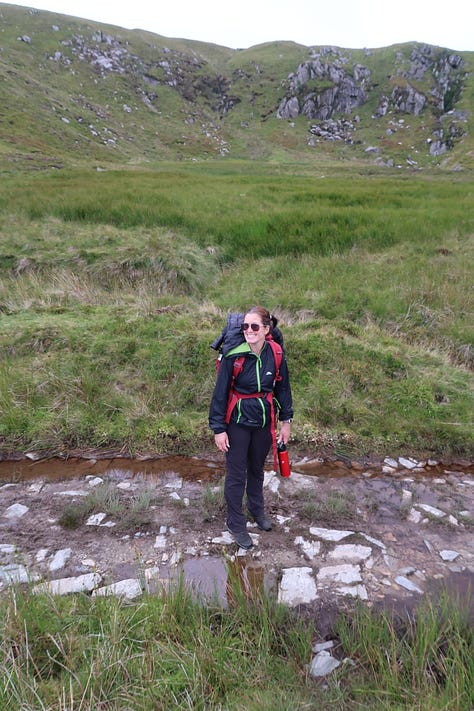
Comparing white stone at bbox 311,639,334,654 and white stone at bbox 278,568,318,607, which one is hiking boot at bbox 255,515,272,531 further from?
white stone at bbox 311,639,334,654

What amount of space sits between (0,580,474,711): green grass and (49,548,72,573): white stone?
709 millimetres

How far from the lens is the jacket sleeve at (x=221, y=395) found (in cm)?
378

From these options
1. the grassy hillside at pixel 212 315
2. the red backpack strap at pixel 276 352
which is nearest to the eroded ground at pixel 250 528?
the grassy hillside at pixel 212 315

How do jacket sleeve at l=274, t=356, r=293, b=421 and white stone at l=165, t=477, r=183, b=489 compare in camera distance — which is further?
white stone at l=165, t=477, r=183, b=489

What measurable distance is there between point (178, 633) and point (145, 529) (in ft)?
5.25

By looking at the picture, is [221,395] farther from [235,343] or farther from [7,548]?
[7,548]

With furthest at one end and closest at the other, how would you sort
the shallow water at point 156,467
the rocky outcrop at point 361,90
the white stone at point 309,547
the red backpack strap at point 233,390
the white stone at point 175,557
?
the rocky outcrop at point 361,90, the shallow water at point 156,467, the white stone at point 309,547, the white stone at point 175,557, the red backpack strap at point 233,390

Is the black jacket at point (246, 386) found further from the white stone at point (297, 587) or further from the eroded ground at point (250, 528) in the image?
the white stone at point (297, 587)

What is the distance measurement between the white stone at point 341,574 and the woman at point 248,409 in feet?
2.56

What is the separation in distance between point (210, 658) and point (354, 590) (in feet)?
5.25

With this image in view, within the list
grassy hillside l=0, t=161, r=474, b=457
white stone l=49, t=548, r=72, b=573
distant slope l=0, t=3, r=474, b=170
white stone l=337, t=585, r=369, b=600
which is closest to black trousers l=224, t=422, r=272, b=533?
white stone l=337, t=585, r=369, b=600

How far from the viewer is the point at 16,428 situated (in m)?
6.07

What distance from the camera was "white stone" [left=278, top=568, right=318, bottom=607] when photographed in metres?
3.45

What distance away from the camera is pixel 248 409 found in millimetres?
3834
